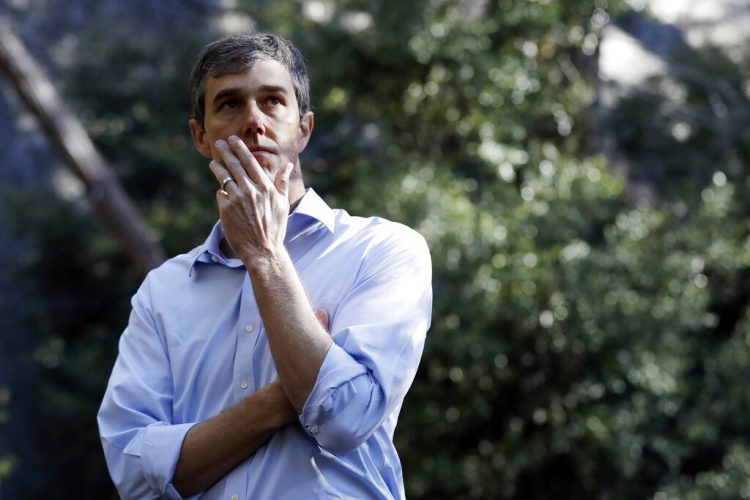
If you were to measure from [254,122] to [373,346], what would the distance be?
513 mm

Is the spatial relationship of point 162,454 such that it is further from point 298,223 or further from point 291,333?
point 298,223

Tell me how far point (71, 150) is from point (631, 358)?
4036 millimetres

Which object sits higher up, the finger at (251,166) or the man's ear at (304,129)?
the finger at (251,166)

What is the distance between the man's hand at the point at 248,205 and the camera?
5.96 ft

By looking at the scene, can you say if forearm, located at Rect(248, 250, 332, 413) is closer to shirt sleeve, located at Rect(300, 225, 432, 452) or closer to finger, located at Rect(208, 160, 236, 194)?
shirt sleeve, located at Rect(300, 225, 432, 452)

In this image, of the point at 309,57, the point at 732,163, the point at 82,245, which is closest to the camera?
the point at 309,57

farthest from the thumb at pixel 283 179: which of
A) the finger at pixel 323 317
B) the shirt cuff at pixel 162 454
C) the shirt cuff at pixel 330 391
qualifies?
the shirt cuff at pixel 162 454

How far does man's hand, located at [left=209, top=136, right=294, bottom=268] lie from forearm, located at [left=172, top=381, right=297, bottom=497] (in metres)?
0.24

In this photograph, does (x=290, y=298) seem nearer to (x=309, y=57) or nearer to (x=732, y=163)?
(x=309, y=57)

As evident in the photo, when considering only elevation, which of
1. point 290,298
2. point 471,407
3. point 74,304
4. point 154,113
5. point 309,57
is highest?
point 290,298

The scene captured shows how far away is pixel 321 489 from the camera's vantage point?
178 cm

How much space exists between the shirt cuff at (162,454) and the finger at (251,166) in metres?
0.46

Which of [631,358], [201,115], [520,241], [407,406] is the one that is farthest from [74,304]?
[201,115]

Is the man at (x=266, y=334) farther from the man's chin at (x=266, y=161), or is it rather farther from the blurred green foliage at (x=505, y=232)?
the blurred green foliage at (x=505, y=232)
